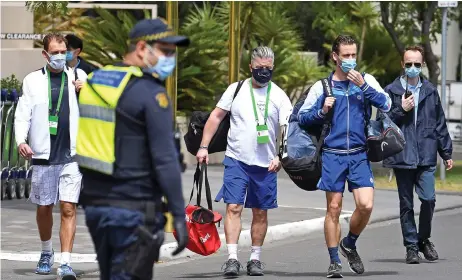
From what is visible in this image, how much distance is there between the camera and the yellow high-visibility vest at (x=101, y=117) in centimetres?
640

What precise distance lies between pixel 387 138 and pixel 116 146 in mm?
4679

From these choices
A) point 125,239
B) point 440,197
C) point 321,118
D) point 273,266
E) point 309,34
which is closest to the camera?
point 125,239

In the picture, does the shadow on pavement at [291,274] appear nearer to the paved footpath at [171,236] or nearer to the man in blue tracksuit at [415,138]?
the man in blue tracksuit at [415,138]

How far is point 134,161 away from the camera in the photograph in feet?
21.0

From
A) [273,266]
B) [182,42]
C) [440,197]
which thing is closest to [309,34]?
[440,197]

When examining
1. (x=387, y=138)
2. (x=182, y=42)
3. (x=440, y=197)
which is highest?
(x=182, y=42)

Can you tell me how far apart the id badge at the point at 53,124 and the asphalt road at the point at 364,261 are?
1522mm

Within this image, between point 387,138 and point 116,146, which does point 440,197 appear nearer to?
point 387,138

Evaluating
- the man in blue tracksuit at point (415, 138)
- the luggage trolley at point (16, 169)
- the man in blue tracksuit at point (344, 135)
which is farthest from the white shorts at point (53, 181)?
the luggage trolley at point (16, 169)

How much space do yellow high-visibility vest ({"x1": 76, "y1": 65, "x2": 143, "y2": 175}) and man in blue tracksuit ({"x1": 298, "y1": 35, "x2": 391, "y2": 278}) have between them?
13.6 ft

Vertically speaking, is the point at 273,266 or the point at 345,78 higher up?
the point at 345,78

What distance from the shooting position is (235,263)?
10859 mm

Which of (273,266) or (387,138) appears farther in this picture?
(273,266)

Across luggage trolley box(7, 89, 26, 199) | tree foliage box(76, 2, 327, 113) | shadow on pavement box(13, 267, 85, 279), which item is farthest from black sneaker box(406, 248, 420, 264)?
tree foliage box(76, 2, 327, 113)
